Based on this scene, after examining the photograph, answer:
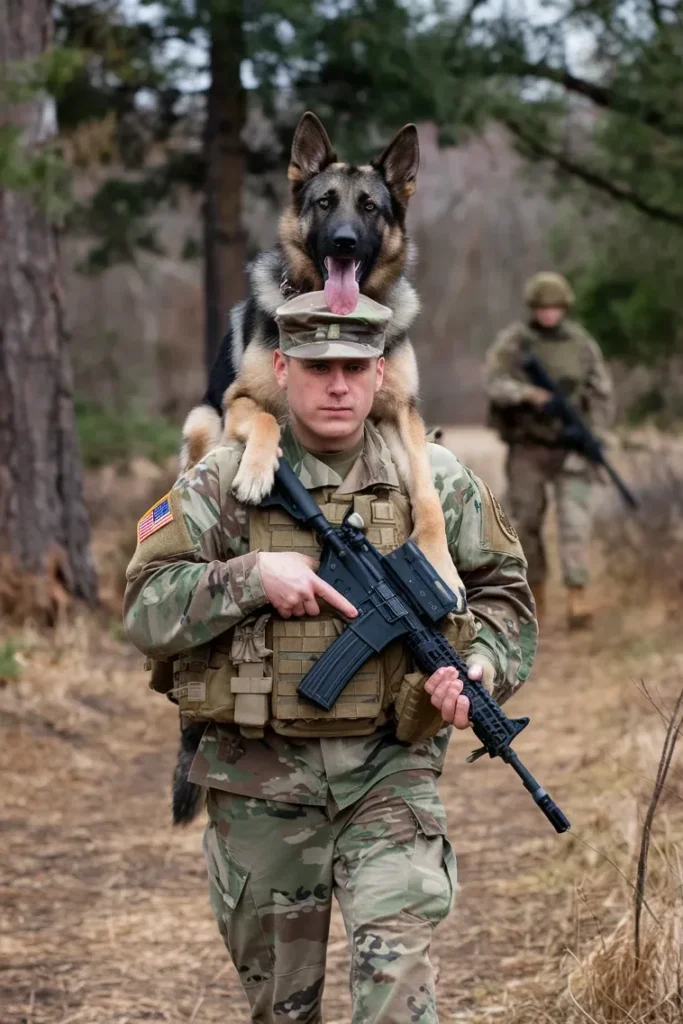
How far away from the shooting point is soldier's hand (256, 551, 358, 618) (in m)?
2.96

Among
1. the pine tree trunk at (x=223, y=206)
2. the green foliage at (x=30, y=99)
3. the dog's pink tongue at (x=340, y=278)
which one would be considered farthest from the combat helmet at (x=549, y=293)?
the dog's pink tongue at (x=340, y=278)

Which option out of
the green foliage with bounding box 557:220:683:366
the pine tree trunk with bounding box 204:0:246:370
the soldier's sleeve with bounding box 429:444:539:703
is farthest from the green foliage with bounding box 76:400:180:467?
the soldier's sleeve with bounding box 429:444:539:703

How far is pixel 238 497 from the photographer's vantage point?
10.5ft

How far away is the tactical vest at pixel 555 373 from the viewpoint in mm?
10477

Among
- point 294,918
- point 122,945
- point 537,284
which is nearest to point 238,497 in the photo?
point 294,918

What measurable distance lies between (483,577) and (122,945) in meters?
2.20

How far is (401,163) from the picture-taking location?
450cm

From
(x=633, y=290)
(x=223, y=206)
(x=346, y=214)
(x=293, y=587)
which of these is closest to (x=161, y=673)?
(x=293, y=587)

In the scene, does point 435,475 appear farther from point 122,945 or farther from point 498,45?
point 498,45

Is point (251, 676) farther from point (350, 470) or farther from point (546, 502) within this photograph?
point (546, 502)

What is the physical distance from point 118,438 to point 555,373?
16.1 feet

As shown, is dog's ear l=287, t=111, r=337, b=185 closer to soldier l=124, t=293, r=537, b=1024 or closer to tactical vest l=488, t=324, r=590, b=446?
soldier l=124, t=293, r=537, b=1024

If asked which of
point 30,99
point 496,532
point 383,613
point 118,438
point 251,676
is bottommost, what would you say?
point 118,438

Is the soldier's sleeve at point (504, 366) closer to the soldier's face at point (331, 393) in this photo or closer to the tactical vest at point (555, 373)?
the tactical vest at point (555, 373)
